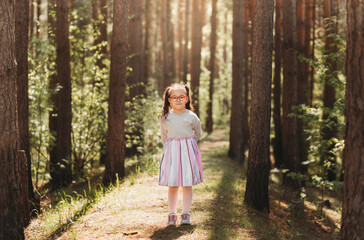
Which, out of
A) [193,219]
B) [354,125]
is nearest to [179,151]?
[193,219]

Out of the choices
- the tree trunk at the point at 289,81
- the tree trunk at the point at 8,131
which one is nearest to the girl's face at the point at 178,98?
the tree trunk at the point at 8,131

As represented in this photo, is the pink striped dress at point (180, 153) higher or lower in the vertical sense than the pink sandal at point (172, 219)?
higher

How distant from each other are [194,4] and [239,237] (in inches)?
777

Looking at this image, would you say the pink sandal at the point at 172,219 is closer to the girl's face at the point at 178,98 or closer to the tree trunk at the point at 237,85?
the girl's face at the point at 178,98

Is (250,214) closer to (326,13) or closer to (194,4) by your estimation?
(326,13)

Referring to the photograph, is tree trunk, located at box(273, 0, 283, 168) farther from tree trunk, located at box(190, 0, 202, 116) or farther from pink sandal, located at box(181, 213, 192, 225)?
pink sandal, located at box(181, 213, 192, 225)

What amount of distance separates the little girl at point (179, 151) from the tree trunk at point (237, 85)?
952 centimetres

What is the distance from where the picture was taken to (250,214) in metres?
7.24

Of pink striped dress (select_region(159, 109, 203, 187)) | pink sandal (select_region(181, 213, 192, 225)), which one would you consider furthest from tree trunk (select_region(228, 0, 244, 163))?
pink sandal (select_region(181, 213, 192, 225))

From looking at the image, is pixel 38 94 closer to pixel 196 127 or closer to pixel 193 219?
pixel 196 127

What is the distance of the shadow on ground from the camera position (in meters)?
5.59

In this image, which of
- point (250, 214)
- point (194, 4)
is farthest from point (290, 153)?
point (194, 4)

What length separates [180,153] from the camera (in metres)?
5.89

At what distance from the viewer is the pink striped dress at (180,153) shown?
19.1 ft
